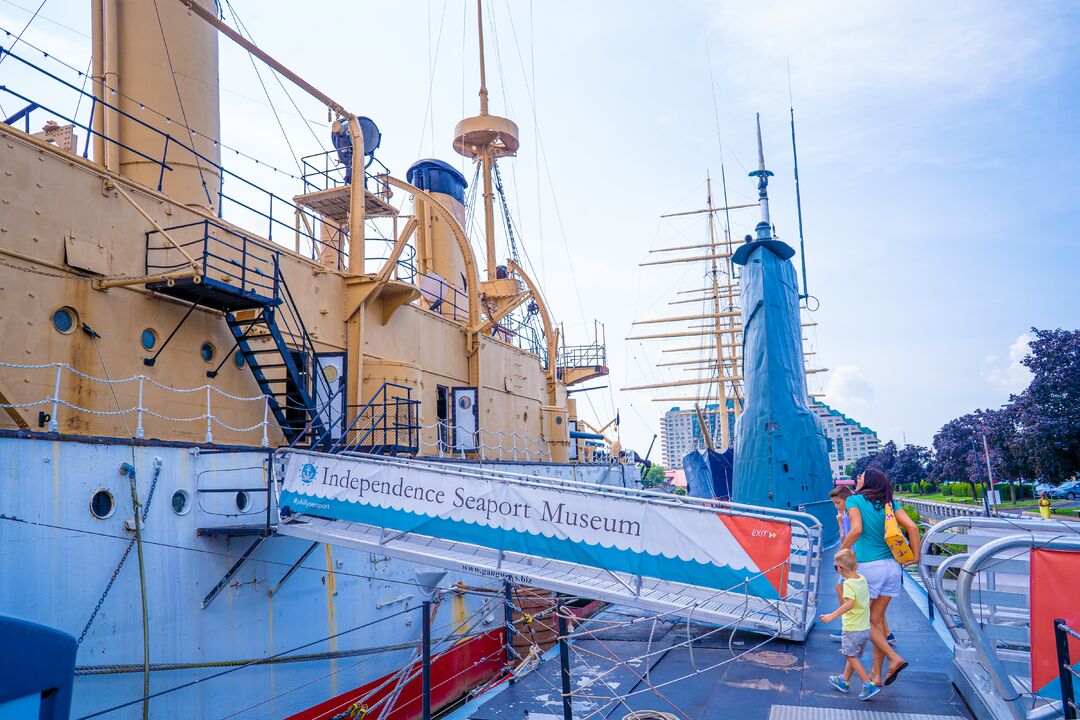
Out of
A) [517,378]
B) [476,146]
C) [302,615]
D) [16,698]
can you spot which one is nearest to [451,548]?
[302,615]

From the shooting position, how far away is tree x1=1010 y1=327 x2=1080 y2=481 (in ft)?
95.4

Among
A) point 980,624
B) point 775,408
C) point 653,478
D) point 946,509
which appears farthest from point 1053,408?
point 653,478

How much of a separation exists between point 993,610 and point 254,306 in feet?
31.1

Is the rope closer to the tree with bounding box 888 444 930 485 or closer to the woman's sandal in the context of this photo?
the woman's sandal

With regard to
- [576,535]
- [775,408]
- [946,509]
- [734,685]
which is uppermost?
[775,408]

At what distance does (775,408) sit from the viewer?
1413 cm

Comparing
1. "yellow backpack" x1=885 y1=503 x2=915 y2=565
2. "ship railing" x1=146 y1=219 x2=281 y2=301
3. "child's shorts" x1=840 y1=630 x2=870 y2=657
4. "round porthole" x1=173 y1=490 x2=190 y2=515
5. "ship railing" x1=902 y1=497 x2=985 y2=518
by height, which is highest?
"ship railing" x1=146 y1=219 x2=281 y2=301

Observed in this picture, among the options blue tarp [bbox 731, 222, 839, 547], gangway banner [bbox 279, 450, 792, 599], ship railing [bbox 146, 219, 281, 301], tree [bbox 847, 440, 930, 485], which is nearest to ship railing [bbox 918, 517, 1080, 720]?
gangway banner [bbox 279, 450, 792, 599]

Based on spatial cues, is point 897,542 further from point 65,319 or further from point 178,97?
point 178,97

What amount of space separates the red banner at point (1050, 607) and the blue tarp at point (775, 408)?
28.9 ft

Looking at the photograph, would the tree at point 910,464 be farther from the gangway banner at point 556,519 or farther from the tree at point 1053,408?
the gangway banner at point 556,519

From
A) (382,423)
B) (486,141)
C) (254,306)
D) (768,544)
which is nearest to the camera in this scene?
(768,544)

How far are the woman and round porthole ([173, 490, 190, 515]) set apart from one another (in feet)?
22.5

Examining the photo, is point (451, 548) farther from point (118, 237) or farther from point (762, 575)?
point (118, 237)
